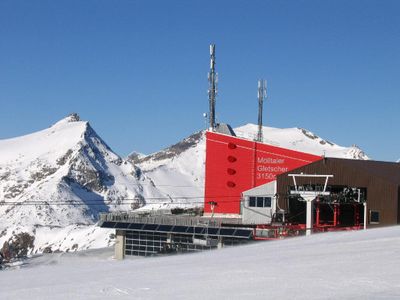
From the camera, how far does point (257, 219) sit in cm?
5278

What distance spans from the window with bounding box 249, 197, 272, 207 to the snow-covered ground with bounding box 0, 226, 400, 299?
96.2 feet

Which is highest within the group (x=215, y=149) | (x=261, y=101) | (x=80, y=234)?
(x=261, y=101)

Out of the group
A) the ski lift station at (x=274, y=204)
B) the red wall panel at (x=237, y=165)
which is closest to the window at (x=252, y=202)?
the ski lift station at (x=274, y=204)

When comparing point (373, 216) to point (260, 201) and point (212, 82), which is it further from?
point (212, 82)

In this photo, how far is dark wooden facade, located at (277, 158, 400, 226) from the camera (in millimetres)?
45688

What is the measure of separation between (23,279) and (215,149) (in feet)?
137

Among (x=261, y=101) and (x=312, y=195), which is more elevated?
(x=261, y=101)

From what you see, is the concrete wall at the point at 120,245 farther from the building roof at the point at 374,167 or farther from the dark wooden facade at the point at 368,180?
the building roof at the point at 374,167

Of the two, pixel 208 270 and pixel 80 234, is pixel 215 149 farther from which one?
pixel 80 234

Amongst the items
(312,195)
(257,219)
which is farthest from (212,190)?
(312,195)

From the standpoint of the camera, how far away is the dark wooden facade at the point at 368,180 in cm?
4569

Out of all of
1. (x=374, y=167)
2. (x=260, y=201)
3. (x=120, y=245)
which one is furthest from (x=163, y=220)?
(x=374, y=167)

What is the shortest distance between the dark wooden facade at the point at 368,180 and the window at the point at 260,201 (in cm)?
105

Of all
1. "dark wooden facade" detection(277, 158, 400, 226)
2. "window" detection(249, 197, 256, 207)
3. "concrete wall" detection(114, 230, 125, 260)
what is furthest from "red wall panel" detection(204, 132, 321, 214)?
"concrete wall" detection(114, 230, 125, 260)
